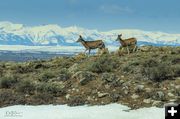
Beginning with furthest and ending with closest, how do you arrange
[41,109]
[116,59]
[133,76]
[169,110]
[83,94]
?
[116,59] → [133,76] → [83,94] → [41,109] → [169,110]

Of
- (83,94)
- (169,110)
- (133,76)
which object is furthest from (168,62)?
(169,110)

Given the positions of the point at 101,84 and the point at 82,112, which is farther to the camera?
the point at 101,84

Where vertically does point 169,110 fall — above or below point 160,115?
above

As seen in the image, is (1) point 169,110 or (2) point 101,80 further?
(2) point 101,80

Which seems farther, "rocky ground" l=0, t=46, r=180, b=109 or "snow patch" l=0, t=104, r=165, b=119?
"rocky ground" l=0, t=46, r=180, b=109

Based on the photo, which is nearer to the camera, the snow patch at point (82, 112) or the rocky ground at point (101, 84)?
the snow patch at point (82, 112)

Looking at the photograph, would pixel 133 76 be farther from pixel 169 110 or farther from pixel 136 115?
pixel 169 110

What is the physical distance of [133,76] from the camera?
77.1ft

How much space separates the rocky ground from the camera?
21.1 metres

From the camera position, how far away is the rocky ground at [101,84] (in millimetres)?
21062

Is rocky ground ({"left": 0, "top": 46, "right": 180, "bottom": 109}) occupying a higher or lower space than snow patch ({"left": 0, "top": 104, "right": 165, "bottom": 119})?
higher

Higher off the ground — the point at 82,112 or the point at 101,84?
the point at 101,84

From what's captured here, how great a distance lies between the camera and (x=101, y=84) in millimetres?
22719

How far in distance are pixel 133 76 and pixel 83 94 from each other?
2.84m
